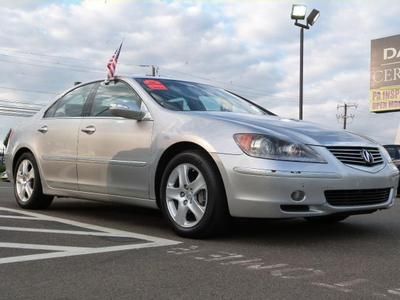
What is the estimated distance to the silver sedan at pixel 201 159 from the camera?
15.9ft

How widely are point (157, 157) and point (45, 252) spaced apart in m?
1.43

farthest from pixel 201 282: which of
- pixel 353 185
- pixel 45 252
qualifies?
pixel 353 185

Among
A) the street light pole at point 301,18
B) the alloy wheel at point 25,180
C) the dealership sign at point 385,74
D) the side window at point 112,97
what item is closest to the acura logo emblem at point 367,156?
the side window at point 112,97

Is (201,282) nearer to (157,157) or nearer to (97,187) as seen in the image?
(157,157)

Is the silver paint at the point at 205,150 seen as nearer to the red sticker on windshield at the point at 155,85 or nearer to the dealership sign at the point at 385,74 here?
the red sticker on windshield at the point at 155,85

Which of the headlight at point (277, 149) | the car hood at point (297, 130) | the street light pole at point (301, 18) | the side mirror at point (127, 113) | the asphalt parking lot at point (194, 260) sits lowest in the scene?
the asphalt parking lot at point (194, 260)

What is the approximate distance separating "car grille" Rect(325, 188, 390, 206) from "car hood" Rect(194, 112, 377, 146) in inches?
16.5

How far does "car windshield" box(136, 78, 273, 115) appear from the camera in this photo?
19.3 ft

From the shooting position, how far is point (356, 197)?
5098 mm

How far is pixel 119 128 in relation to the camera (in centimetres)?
596

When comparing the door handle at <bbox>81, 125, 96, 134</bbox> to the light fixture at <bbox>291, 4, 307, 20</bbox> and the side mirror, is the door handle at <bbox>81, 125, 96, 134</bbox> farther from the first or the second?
the light fixture at <bbox>291, 4, 307, 20</bbox>

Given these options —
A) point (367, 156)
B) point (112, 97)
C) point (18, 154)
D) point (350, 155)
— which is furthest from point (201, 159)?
point (18, 154)

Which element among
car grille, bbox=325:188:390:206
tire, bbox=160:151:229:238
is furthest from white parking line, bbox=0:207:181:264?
car grille, bbox=325:188:390:206

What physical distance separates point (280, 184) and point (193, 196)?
2.77 ft
